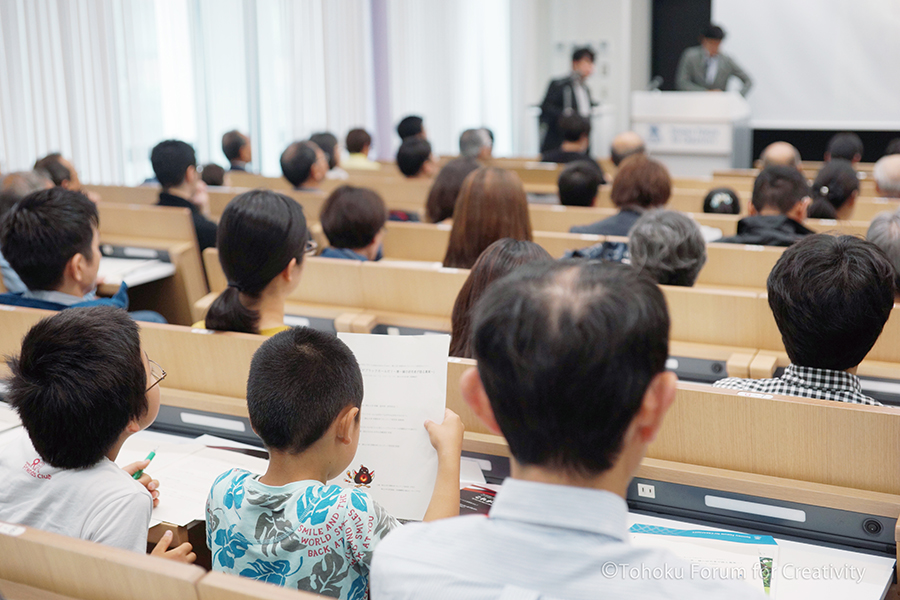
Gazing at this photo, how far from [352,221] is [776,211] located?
1.79 m

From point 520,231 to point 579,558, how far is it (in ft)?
7.87

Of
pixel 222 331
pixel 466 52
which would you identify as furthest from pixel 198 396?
pixel 466 52

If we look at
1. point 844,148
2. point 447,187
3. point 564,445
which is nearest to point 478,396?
point 564,445

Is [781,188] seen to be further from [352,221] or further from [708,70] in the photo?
[708,70]

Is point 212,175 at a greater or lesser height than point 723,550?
greater

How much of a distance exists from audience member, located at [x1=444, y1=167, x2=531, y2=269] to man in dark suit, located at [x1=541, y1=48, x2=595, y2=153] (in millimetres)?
5456

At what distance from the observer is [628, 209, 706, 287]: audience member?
2715 mm

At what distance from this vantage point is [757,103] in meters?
9.73

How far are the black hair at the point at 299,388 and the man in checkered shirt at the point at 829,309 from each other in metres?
0.89

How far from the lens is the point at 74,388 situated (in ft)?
4.53

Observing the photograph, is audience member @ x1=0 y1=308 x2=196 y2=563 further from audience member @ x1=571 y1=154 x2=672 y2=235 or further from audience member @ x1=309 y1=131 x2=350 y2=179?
audience member @ x1=309 y1=131 x2=350 y2=179

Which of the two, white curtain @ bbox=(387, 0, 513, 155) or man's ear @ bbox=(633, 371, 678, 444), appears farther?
white curtain @ bbox=(387, 0, 513, 155)

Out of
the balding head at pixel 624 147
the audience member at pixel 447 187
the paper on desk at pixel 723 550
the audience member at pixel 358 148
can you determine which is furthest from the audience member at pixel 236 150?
the paper on desk at pixel 723 550

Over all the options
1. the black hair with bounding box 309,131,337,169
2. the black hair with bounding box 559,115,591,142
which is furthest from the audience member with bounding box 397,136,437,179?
the black hair with bounding box 559,115,591,142
